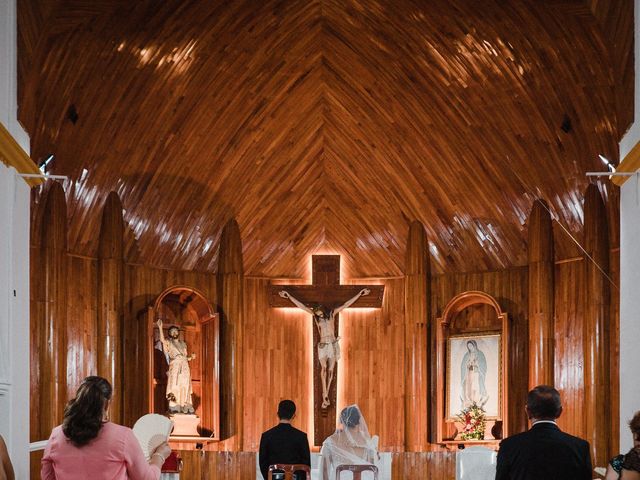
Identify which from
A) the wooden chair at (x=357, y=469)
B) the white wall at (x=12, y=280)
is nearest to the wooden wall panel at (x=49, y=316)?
the white wall at (x=12, y=280)

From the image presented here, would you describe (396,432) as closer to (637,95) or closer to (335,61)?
(335,61)

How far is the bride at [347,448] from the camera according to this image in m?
6.78

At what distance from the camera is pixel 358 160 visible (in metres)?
11.9

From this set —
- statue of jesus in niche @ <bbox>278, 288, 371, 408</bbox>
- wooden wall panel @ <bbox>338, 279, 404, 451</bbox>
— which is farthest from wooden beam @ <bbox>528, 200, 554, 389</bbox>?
statue of jesus in niche @ <bbox>278, 288, 371, 408</bbox>

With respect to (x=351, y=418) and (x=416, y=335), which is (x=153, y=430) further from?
(x=416, y=335)

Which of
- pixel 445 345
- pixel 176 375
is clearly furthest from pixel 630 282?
pixel 176 375

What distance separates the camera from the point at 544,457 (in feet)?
12.3

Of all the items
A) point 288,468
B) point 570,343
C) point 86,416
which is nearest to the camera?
point 86,416

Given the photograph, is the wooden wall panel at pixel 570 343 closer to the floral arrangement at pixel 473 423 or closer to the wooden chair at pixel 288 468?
the floral arrangement at pixel 473 423

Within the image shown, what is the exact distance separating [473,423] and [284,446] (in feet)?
17.1

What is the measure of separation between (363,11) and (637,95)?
3.88 m

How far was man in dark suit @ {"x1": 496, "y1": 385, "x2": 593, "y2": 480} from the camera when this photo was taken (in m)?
3.73

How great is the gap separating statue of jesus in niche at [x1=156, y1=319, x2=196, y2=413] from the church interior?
0.62 ft

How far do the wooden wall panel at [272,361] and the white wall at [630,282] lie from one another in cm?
545
